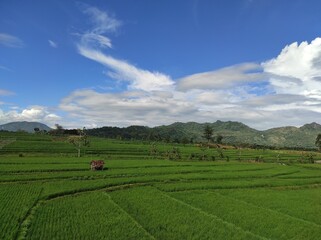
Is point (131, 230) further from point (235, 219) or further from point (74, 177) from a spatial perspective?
point (74, 177)

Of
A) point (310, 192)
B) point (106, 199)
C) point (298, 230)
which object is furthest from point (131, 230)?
point (310, 192)

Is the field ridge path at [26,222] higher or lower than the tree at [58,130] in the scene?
lower

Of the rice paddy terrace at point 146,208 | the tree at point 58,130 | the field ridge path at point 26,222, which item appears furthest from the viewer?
the tree at point 58,130

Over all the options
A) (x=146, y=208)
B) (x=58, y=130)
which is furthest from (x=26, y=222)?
(x=58, y=130)

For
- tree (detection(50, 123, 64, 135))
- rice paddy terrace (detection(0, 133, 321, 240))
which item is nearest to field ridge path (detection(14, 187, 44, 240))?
rice paddy terrace (detection(0, 133, 321, 240))

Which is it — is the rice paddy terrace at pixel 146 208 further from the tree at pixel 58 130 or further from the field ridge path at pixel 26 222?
the tree at pixel 58 130

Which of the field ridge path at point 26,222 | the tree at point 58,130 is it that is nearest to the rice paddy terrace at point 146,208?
the field ridge path at point 26,222

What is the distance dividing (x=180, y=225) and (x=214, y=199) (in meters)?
10.6

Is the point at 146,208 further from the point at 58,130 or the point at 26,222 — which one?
the point at 58,130

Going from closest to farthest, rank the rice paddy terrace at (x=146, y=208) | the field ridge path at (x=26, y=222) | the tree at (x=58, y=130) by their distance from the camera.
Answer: the field ridge path at (x=26, y=222) < the rice paddy terrace at (x=146, y=208) < the tree at (x=58, y=130)

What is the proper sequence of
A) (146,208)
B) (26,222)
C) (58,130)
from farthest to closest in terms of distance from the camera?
(58,130)
(146,208)
(26,222)

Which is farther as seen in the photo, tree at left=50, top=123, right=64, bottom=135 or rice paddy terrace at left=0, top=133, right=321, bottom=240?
tree at left=50, top=123, right=64, bottom=135

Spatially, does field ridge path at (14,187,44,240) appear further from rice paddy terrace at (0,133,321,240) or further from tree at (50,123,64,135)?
tree at (50,123,64,135)

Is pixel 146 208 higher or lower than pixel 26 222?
higher
